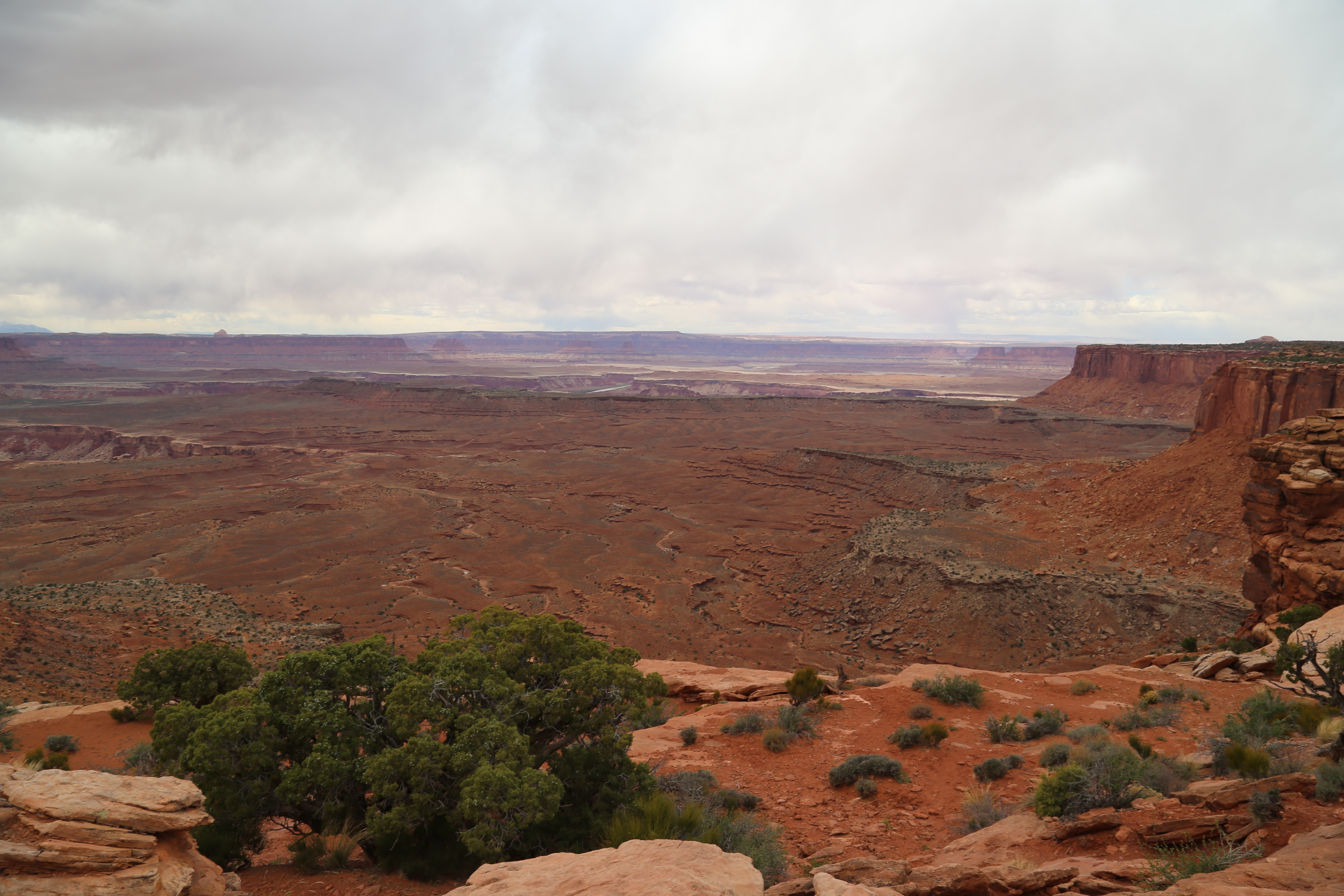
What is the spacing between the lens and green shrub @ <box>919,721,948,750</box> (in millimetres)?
11680

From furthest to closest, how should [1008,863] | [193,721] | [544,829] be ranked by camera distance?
[193,721] < [544,829] < [1008,863]

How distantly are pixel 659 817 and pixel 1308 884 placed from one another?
5729 millimetres

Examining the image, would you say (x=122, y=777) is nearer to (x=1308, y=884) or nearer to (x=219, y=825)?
(x=219, y=825)

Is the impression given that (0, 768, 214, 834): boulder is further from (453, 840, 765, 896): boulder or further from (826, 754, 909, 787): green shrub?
(826, 754, 909, 787): green shrub

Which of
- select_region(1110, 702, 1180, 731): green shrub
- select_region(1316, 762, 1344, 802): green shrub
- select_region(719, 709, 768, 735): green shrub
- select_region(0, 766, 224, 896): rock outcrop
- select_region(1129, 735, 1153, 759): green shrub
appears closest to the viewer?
select_region(0, 766, 224, 896): rock outcrop

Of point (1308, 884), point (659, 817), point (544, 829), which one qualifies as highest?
point (1308, 884)

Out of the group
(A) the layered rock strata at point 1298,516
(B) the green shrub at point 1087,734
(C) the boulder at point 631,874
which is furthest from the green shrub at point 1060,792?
(A) the layered rock strata at point 1298,516

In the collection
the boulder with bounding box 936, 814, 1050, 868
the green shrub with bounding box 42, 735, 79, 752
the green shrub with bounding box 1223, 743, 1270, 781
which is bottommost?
the green shrub with bounding box 42, 735, 79, 752

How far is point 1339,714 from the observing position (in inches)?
349

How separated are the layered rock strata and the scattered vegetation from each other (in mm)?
22801

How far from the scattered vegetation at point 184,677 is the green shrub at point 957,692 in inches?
556

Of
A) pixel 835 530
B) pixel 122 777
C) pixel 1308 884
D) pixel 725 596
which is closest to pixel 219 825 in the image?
pixel 122 777

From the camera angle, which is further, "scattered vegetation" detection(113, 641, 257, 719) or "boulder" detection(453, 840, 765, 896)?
"scattered vegetation" detection(113, 641, 257, 719)

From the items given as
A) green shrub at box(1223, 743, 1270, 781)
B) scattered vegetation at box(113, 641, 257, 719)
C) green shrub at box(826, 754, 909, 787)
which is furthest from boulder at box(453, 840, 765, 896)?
scattered vegetation at box(113, 641, 257, 719)
